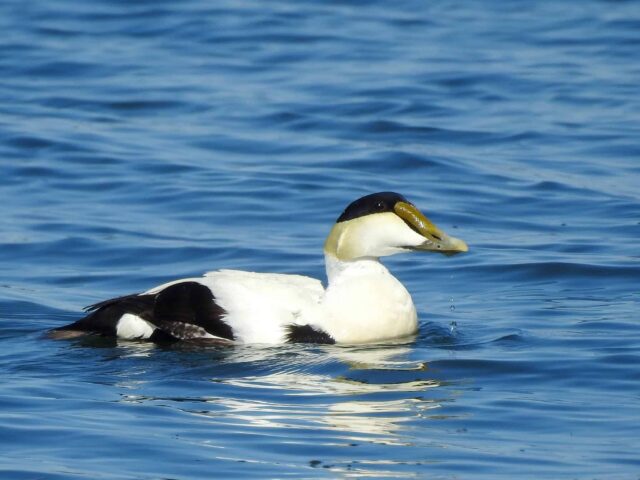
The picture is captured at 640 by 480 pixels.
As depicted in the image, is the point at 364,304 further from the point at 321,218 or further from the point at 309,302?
the point at 321,218

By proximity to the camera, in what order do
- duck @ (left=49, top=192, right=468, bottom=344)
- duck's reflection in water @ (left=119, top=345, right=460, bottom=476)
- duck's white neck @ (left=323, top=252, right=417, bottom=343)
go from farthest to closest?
duck's white neck @ (left=323, top=252, right=417, bottom=343), duck @ (left=49, top=192, right=468, bottom=344), duck's reflection in water @ (left=119, top=345, right=460, bottom=476)

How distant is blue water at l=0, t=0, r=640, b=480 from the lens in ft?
23.2

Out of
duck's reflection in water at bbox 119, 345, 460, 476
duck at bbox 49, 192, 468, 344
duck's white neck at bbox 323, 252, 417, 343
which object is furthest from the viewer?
duck's white neck at bbox 323, 252, 417, 343

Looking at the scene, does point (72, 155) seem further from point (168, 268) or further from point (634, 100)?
point (634, 100)

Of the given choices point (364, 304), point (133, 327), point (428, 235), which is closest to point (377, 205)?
point (428, 235)

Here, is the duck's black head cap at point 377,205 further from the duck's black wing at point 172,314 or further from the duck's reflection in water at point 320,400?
the duck's black wing at point 172,314

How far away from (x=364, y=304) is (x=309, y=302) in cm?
32

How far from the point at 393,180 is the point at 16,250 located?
3732mm

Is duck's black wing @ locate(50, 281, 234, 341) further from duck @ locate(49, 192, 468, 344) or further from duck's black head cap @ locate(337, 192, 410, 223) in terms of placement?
duck's black head cap @ locate(337, 192, 410, 223)

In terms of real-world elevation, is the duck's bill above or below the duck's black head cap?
below

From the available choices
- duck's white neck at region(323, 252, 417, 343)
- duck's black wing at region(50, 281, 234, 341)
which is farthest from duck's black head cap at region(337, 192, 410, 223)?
duck's black wing at region(50, 281, 234, 341)

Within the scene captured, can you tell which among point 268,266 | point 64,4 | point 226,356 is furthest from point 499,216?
point 64,4

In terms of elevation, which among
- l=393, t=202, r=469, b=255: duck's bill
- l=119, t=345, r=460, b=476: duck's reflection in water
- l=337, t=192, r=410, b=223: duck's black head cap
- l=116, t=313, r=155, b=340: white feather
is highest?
l=337, t=192, r=410, b=223: duck's black head cap

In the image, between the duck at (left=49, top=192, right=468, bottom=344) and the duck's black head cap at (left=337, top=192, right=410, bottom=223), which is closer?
the duck at (left=49, top=192, right=468, bottom=344)
